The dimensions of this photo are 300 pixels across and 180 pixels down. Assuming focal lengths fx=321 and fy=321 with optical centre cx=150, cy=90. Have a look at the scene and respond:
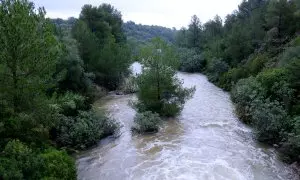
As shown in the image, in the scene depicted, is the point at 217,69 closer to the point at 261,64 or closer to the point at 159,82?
the point at 261,64

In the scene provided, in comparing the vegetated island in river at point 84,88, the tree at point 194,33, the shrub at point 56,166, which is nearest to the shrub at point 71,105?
the vegetated island in river at point 84,88

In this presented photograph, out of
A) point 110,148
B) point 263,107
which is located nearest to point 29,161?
point 110,148

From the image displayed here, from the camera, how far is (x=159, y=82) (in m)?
23.6

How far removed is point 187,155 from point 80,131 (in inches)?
243

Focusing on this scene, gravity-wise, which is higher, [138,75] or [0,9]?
[0,9]

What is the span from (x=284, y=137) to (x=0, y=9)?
15056 millimetres

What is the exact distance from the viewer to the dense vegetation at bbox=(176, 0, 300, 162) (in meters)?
18.3

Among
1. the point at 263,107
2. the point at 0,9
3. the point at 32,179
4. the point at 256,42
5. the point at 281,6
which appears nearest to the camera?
the point at 32,179

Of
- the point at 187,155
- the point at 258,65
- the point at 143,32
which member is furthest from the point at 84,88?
the point at 143,32

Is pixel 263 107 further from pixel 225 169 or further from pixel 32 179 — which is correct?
pixel 32 179

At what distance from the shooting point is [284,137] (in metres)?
17.2

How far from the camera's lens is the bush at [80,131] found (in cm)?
1809

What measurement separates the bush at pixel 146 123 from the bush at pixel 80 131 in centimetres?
237

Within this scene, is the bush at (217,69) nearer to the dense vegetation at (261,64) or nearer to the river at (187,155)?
the dense vegetation at (261,64)
